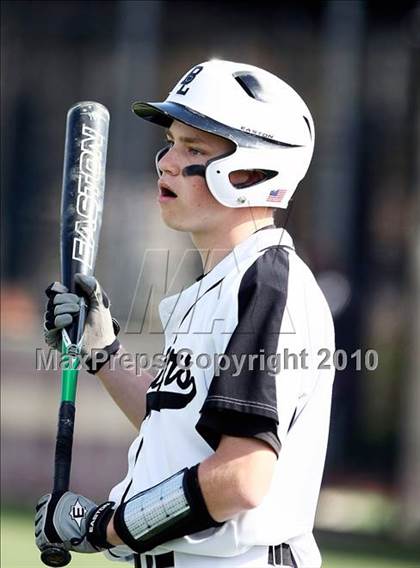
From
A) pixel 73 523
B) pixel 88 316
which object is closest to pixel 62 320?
pixel 88 316

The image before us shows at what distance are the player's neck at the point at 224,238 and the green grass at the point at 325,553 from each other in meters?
3.76

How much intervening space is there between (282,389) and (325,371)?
0.25 metres

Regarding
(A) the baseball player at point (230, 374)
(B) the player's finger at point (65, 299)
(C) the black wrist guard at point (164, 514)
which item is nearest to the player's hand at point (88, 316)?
(B) the player's finger at point (65, 299)

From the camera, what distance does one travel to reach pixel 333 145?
26.9 ft

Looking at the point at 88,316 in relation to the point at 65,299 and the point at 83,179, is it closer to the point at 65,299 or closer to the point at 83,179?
the point at 65,299

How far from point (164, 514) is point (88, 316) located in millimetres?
1017

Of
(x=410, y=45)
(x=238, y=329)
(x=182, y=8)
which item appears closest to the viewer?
(x=238, y=329)

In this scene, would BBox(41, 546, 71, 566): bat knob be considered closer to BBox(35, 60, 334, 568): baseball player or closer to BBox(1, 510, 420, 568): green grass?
BBox(35, 60, 334, 568): baseball player

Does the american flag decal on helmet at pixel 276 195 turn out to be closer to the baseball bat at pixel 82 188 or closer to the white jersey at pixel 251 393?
the white jersey at pixel 251 393

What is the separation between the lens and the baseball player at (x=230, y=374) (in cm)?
274

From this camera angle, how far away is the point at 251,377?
2752 mm

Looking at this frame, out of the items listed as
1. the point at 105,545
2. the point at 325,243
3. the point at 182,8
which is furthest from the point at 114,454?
the point at 105,545

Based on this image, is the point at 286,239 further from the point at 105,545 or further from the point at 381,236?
the point at 381,236

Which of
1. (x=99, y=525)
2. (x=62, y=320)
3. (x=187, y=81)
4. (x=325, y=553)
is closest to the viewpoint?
(x=99, y=525)
